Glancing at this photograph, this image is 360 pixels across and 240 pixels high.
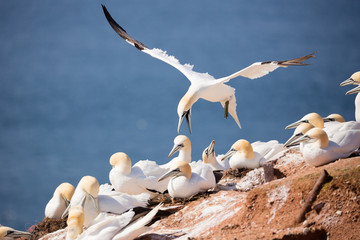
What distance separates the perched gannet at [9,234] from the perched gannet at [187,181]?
2.77 meters

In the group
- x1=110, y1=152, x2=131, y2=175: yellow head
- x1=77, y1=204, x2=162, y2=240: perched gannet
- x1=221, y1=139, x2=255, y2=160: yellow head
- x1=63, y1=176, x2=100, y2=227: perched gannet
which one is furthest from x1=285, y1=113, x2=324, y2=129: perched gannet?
x1=77, y1=204, x2=162, y2=240: perched gannet

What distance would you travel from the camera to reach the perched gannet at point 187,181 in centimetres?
818

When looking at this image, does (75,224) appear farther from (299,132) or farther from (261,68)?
Result: (261,68)

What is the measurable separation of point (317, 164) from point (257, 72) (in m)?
3.64

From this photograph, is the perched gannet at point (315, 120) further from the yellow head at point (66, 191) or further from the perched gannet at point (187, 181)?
the yellow head at point (66, 191)

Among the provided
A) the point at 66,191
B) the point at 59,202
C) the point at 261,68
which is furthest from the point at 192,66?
the point at 59,202

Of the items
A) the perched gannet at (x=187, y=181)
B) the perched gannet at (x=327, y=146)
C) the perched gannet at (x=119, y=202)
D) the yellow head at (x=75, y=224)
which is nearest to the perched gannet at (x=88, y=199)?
the perched gannet at (x=119, y=202)

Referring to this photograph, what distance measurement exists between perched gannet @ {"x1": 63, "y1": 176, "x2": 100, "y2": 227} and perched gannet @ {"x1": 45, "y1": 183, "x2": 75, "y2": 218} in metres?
1.39

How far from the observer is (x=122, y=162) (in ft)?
30.2

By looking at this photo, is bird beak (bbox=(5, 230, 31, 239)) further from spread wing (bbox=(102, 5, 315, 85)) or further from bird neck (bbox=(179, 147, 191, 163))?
spread wing (bbox=(102, 5, 315, 85))

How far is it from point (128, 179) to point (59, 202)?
4.55 feet

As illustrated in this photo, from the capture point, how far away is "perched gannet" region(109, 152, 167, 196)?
9.20 meters

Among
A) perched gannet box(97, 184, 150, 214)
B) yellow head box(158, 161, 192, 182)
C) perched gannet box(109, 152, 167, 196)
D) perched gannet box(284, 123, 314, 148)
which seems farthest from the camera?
perched gannet box(109, 152, 167, 196)

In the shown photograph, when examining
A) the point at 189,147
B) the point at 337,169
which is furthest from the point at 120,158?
the point at 337,169
